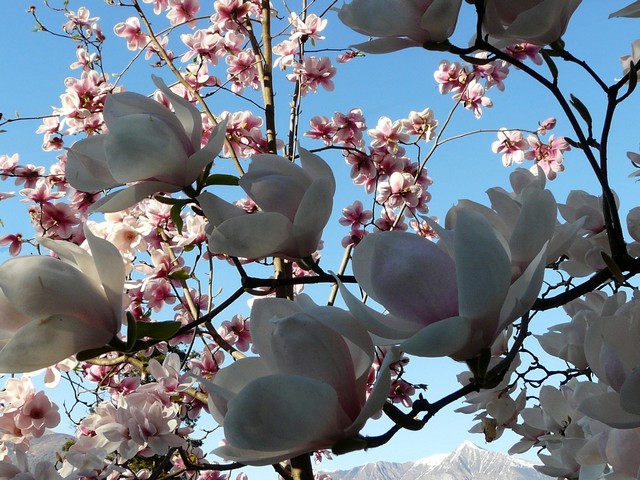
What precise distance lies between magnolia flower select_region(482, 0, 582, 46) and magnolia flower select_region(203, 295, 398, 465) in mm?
310

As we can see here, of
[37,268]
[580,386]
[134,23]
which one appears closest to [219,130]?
[37,268]

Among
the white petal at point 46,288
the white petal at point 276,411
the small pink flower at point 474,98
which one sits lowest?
the white petal at point 276,411

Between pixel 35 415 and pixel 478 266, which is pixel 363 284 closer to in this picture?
pixel 478 266

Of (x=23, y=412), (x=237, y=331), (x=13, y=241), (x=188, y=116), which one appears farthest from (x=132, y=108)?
(x=13, y=241)

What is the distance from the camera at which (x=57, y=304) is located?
0.44 m

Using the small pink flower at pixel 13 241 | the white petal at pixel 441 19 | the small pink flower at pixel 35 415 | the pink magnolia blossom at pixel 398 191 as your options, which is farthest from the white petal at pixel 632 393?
the small pink flower at pixel 13 241

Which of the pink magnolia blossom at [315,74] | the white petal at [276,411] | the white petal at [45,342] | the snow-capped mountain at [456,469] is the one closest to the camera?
the white petal at [276,411]

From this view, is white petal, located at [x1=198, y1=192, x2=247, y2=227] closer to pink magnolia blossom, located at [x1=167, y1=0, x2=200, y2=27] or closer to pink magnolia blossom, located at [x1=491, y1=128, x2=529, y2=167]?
pink magnolia blossom, located at [x1=167, y1=0, x2=200, y2=27]

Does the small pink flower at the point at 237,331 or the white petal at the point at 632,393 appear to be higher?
the small pink flower at the point at 237,331

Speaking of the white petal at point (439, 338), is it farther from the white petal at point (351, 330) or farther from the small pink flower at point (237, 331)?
the small pink flower at point (237, 331)

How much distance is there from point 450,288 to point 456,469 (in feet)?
380

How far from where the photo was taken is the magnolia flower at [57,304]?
0.43 metres

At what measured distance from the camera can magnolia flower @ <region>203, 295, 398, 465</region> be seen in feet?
1.10

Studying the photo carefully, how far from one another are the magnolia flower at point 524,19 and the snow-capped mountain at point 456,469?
106321 millimetres
